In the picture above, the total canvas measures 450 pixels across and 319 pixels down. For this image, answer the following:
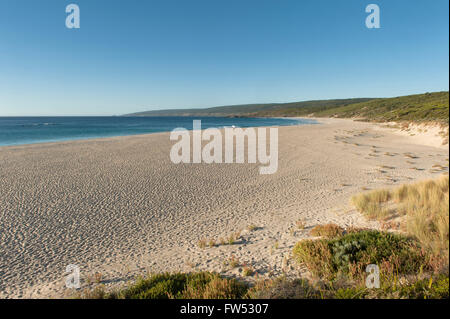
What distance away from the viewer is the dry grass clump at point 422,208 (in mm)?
3453

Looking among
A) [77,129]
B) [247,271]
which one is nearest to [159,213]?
[247,271]

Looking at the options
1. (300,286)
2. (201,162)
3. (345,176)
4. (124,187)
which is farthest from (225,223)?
(201,162)

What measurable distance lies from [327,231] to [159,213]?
529cm

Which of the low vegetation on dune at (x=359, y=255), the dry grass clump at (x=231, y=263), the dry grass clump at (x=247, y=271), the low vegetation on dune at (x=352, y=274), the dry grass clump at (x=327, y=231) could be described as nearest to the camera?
the low vegetation on dune at (x=352, y=274)

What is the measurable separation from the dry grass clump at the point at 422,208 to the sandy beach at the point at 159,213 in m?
0.65

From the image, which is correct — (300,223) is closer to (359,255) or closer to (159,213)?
(359,255)

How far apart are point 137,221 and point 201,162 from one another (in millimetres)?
10107

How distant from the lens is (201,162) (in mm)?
17469

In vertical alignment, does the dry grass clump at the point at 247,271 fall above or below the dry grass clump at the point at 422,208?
below

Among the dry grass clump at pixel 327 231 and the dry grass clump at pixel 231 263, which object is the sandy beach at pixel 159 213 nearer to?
the dry grass clump at pixel 231 263

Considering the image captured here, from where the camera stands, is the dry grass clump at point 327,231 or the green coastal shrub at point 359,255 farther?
the dry grass clump at point 327,231

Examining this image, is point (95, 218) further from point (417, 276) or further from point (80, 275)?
point (417, 276)

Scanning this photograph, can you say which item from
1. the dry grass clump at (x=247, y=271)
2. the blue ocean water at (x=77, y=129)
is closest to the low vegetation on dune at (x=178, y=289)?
the dry grass clump at (x=247, y=271)

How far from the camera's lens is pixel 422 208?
533cm
